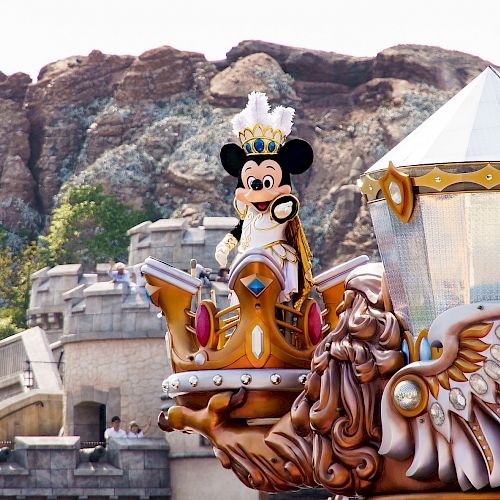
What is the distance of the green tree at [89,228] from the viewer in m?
51.2

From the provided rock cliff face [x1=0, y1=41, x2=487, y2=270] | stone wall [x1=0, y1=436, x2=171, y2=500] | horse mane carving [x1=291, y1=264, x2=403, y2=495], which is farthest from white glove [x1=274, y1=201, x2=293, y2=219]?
rock cliff face [x1=0, y1=41, x2=487, y2=270]

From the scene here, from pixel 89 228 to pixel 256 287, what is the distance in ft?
149

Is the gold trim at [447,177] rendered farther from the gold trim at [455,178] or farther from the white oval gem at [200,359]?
the white oval gem at [200,359]

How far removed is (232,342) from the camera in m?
8.91

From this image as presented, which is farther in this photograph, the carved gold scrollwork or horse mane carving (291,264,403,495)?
horse mane carving (291,264,403,495)

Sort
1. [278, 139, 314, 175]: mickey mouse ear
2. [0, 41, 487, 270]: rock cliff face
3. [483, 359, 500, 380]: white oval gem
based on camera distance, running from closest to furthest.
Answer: [483, 359, 500, 380]: white oval gem < [278, 139, 314, 175]: mickey mouse ear < [0, 41, 487, 270]: rock cliff face

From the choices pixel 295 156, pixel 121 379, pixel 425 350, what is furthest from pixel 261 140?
pixel 121 379

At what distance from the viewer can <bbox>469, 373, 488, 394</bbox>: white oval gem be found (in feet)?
24.7

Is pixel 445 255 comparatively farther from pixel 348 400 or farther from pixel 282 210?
pixel 282 210

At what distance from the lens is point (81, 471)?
20.6m

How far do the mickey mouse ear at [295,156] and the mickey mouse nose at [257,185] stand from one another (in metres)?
0.17

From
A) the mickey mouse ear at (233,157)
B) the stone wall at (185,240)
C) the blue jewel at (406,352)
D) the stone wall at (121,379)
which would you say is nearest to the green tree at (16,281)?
the stone wall at (185,240)

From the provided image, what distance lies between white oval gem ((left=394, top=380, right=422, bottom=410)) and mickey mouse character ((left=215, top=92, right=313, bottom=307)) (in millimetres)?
1854

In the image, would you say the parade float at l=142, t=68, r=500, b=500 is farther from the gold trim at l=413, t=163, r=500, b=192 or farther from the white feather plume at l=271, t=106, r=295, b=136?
the white feather plume at l=271, t=106, r=295, b=136
